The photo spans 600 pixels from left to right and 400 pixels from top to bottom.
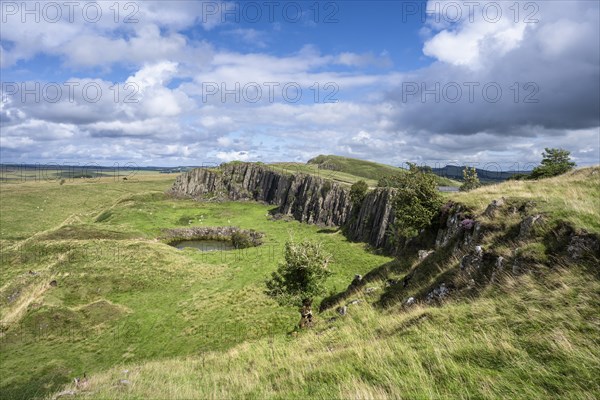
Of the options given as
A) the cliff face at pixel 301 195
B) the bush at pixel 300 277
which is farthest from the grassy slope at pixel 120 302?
the bush at pixel 300 277

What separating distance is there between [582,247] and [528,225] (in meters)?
3.70

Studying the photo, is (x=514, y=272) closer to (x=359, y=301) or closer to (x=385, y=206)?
→ (x=359, y=301)

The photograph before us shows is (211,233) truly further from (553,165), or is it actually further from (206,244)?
(553,165)

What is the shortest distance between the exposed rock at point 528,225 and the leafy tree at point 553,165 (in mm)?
54356

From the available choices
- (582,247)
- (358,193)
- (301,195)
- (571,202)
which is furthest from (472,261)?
(301,195)

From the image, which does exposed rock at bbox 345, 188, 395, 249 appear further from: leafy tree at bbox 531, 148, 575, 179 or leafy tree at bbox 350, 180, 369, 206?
leafy tree at bbox 531, 148, 575, 179

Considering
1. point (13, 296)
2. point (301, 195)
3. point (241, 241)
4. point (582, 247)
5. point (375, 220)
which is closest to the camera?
point (582, 247)

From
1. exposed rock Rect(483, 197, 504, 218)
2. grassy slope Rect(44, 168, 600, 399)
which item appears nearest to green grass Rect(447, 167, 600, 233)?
grassy slope Rect(44, 168, 600, 399)

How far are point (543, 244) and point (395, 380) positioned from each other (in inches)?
442

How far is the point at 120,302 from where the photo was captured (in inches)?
1891

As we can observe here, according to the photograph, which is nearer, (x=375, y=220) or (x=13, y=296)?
(x=13, y=296)

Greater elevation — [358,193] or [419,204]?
[419,204]

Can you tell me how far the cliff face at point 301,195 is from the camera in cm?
8156

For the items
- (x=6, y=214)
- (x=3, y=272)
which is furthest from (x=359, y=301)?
(x=6, y=214)
